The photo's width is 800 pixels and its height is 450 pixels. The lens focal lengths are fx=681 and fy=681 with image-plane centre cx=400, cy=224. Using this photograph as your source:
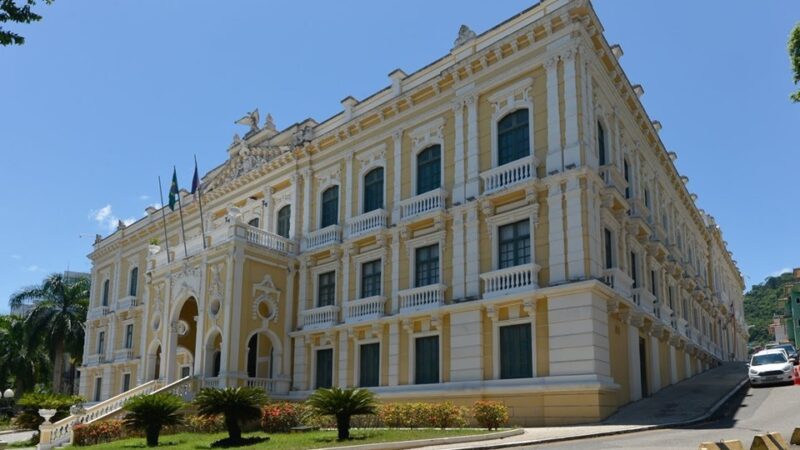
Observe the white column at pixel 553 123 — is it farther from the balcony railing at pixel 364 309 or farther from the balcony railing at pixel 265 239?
the balcony railing at pixel 265 239

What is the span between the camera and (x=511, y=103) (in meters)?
23.2

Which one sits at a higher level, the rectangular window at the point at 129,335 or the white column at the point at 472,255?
the white column at the point at 472,255

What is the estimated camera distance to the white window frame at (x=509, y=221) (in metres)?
21.4

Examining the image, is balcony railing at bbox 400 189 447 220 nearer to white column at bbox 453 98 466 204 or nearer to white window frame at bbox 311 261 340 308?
white column at bbox 453 98 466 204

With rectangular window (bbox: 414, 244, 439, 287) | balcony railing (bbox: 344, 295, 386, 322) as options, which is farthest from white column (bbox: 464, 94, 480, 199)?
balcony railing (bbox: 344, 295, 386, 322)

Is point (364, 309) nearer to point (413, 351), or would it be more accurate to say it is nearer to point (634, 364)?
point (413, 351)

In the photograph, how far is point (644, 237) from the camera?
85.3 ft

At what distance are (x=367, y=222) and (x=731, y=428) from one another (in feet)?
49.9

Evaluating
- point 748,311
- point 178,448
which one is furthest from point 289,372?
point 748,311

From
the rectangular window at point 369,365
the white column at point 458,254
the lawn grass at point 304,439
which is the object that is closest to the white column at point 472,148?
the white column at point 458,254

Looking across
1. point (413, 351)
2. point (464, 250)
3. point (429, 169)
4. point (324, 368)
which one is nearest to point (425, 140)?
point (429, 169)

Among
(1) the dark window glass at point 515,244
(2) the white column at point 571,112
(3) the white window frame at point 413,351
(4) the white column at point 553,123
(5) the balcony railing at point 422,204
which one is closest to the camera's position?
(2) the white column at point 571,112

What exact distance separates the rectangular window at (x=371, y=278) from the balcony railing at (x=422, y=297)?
1965 millimetres

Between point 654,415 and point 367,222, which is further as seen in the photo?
point 367,222
